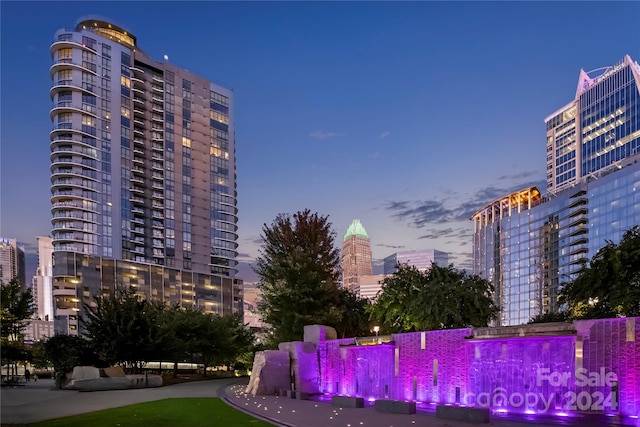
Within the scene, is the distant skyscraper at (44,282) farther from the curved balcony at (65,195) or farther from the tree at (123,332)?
the tree at (123,332)

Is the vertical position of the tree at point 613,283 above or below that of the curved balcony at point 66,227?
below

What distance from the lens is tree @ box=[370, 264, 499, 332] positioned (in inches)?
1101

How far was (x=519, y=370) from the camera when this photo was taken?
18.0 m

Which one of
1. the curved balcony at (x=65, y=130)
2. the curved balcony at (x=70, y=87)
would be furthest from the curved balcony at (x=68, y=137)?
the curved balcony at (x=70, y=87)

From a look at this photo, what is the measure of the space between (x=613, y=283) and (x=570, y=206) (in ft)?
337

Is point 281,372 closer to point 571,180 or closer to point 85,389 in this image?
point 85,389

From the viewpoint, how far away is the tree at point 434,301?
28.0m

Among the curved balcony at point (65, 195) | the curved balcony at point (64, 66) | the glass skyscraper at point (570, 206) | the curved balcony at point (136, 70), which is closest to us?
the glass skyscraper at point (570, 206)

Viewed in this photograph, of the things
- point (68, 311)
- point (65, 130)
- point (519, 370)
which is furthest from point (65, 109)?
point (519, 370)

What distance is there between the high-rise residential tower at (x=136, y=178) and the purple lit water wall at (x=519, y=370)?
98086mm

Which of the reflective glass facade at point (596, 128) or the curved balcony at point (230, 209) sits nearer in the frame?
the reflective glass facade at point (596, 128)

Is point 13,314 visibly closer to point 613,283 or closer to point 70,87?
point 613,283

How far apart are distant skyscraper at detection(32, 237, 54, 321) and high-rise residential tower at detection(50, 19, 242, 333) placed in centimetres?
1089

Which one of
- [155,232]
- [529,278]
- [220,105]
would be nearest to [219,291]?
[155,232]
